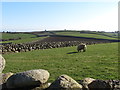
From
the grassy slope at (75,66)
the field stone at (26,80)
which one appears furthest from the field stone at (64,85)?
the grassy slope at (75,66)

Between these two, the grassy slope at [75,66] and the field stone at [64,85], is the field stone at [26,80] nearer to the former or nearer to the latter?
the field stone at [64,85]

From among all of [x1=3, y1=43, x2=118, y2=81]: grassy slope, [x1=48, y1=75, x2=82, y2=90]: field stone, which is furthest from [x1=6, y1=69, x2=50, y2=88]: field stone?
[x1=3, y1=43, x2=118, y2=81]: grassy slope

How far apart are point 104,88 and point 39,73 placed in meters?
4.01

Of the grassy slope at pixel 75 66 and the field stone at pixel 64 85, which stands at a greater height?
the field stone at pixel 64 85

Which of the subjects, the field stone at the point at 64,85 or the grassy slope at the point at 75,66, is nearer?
the field stone at the point at 64,85

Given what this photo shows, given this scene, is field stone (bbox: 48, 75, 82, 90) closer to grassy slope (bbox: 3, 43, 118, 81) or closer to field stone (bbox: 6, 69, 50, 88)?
field stone (bbox: 6, 69, 50, 88)

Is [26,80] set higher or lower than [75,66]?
higher

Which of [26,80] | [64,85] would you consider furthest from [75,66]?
[64,85]

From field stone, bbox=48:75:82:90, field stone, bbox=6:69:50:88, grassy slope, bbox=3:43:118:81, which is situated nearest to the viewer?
field stone, bbox=48:75:82:90

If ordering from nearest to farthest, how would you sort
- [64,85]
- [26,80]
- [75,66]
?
[64,85] → [26,80] → [75,66]

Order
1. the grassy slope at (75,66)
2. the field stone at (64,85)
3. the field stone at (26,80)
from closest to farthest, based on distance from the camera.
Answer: the field stone at (64,85) < the field stone at (26,80) < the grassy slope at (75,66)

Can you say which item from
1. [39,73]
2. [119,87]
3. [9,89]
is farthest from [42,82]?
[119,87]

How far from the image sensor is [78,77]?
12578 millimetres

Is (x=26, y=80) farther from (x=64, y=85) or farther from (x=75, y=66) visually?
(x=75, y=66)
